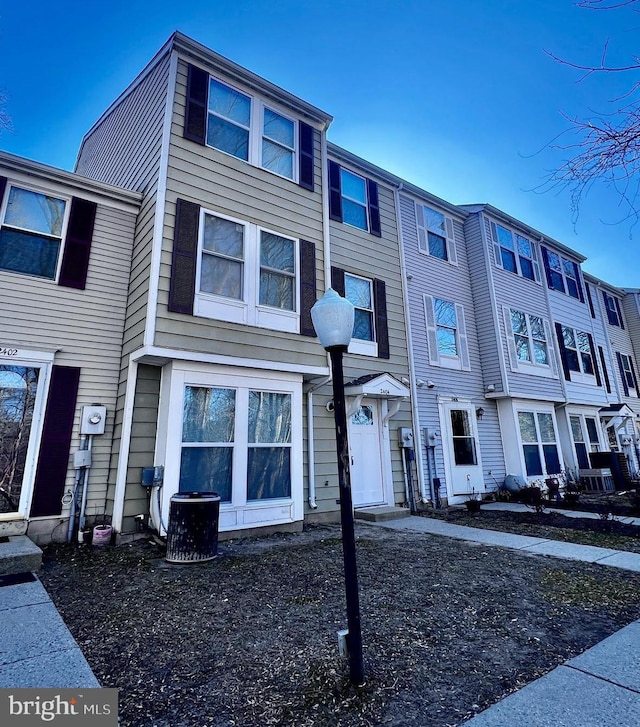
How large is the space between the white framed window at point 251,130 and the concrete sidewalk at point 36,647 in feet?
20.7

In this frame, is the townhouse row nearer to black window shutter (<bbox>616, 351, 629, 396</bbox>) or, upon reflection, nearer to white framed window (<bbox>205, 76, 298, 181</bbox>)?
white framed window (<bbox>205, 76, 298, 181</bbox>)

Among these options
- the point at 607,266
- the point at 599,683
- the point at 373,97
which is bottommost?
the point at 599,683

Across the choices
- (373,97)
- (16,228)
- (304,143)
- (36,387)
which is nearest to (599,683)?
(36,387)

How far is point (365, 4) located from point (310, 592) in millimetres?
7444

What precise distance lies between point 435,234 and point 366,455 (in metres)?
6.54

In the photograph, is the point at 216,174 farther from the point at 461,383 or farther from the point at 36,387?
the point at 461,383

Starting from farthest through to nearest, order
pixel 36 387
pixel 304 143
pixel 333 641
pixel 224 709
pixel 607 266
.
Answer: pixel 304 143, pixel 36 387, pixel 607 266, pixel 333 641, pixel 224 709

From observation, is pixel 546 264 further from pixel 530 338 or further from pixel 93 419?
pixel 93 419

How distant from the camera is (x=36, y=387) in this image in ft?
17.6

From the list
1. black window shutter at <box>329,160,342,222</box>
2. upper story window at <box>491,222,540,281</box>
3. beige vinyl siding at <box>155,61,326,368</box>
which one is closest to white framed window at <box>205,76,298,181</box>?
beige vinyl siding at <box>155,61,326,368</box>

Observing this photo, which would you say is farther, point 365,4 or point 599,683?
point 365,4

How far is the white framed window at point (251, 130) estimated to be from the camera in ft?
21.6

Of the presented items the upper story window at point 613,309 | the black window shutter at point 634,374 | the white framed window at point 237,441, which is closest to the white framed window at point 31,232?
the white framed window at point 237,441

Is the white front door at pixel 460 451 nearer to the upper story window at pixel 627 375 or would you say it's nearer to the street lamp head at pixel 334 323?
the street lamp head at pixel 334 323
